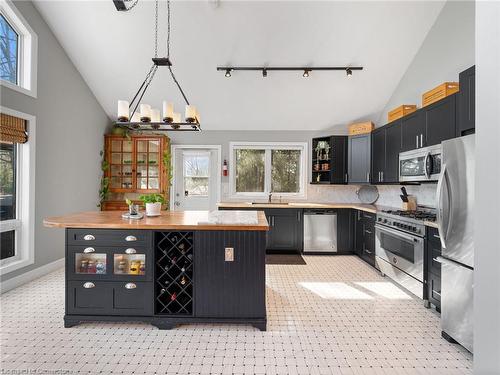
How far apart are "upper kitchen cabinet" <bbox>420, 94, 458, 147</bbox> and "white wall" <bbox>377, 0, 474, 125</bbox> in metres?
0.70

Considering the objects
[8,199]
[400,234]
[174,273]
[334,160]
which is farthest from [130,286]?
[334,160]

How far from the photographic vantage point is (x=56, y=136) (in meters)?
3.91

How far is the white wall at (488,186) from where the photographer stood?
74 centimetres

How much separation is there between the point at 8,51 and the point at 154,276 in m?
3.44

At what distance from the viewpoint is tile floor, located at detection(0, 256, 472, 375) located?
1.93m

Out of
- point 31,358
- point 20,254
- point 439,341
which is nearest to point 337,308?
point 439,341

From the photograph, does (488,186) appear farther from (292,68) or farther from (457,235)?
(292,68)

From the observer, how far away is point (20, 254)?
11.3 feet

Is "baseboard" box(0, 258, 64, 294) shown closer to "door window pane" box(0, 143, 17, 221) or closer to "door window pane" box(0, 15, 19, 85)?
"door window pane" box(0, 143, 17, 221)

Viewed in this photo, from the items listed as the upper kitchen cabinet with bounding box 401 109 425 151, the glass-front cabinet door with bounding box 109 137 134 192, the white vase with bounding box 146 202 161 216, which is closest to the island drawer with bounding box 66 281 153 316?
the white vase with bounding box 146 202 161 216

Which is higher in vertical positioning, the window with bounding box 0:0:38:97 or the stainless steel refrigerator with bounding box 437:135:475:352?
the window with bounding box 0:0:38:97

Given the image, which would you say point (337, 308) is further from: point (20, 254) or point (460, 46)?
point (20, 254)

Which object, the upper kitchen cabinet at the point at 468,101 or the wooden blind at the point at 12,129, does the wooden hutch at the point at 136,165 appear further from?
the upper kitchen cabinet at the point at 468,101

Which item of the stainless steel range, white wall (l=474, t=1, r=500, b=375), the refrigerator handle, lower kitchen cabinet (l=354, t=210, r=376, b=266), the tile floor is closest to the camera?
white wall (l=474, t=1, r=500, b=375)
